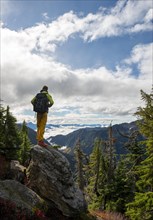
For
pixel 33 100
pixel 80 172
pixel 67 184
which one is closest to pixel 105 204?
pixel 80 172

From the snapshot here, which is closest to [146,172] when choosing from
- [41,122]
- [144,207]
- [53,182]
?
[144,207]

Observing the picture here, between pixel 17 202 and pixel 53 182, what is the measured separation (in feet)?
12.2

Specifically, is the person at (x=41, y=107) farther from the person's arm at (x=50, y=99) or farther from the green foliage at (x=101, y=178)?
the green foliage at (x=101, y=178)

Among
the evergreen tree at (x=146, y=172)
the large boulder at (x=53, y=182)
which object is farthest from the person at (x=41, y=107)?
the evergreen tree at (x=146, y=172)

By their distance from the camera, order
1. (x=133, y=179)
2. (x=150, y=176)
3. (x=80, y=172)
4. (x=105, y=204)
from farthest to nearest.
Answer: (x=80, y=172)
(x=105, y=204)
(x=133, y=179)
(x=150, y=176)

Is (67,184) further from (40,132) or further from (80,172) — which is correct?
(80,172)

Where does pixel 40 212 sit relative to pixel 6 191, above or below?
below

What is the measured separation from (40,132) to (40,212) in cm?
548

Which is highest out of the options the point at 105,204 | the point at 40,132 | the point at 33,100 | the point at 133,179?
the point at 33,100

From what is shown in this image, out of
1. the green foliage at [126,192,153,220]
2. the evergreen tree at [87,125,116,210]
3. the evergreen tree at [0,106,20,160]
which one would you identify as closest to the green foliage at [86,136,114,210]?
the evergreen tree at [87,125,116,210]

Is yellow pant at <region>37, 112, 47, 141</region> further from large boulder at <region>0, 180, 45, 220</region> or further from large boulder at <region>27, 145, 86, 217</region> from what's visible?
large boulder at <region>0, 180, 45, 220</region>

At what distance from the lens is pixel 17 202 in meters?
14.8

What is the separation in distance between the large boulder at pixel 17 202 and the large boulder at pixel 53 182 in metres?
1.18

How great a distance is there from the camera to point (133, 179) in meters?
33.9
